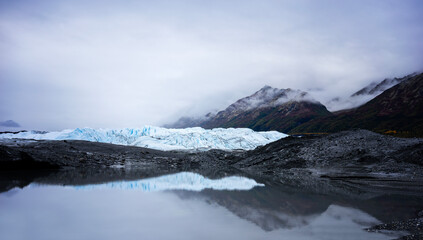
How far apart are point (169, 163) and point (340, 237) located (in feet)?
86.7

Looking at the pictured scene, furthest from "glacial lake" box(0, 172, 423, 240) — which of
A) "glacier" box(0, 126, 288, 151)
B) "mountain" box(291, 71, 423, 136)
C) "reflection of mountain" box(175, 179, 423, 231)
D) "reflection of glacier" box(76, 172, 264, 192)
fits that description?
"mountain" box(291, 71, 423, 136)

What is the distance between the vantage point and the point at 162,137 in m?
57.0

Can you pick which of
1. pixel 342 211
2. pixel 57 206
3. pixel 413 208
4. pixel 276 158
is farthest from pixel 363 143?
pixel 57 206

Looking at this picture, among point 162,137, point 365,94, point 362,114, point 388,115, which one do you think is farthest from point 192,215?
point 365,94

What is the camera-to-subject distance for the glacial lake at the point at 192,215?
15.7 ft

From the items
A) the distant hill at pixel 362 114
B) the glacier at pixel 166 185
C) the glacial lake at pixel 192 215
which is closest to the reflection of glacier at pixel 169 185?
the glacier at pixel 166 185

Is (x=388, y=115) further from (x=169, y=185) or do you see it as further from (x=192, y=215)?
(x=192, y=215)

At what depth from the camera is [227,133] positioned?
64.8 meters

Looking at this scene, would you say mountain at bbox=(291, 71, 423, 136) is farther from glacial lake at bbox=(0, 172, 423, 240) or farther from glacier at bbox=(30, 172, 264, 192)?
glacial lake at bbox=(0, 172, 423, 240)

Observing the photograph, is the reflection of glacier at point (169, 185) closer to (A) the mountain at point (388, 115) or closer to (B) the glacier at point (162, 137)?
(B) the glacier at point (162, 137)

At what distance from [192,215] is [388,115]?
12744 centimetres

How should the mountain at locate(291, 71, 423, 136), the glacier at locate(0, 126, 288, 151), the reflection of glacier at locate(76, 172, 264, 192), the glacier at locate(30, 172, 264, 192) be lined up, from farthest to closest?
the mountain at locate(291, 71, 423, 136), the glacier at locate(0, 126, 288, 151), the reflection of glacier at locate(76, 172, 264, 192), the glacier at locate(30, 172, 264, 192)

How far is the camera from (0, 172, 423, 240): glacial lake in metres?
4.78

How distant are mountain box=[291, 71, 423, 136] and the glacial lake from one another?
321 feet
